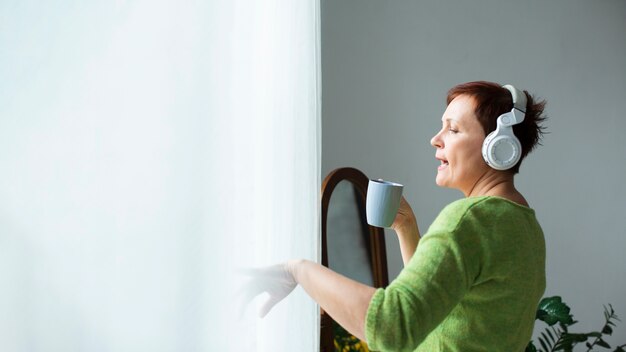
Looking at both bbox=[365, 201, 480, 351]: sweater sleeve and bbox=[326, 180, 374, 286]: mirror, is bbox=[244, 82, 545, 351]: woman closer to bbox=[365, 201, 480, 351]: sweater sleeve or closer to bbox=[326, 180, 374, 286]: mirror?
bbox=[365, 201, 480, 351]: sweater sleeve

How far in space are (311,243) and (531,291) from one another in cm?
56

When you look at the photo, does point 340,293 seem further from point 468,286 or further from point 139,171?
point 139,171

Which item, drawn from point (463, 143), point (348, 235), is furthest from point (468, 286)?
point (348, 235)

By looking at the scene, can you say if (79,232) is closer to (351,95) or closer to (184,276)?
(184,276)

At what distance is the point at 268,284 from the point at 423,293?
10.0 inches

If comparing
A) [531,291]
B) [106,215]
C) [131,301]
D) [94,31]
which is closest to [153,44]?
[94,31]

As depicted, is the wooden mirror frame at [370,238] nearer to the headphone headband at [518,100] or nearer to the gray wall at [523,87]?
the gray wall at [523,87]

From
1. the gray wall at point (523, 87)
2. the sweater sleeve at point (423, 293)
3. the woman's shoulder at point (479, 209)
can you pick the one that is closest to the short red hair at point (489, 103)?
the woman's shoulder at point (479, 209)

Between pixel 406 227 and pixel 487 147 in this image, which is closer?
pixel 487 147

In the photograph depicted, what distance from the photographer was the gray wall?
2.30 metres

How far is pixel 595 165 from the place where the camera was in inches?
119

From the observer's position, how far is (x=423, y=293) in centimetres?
81

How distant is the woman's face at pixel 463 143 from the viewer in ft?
3.43

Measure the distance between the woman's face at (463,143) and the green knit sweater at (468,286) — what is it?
0.37 ft
